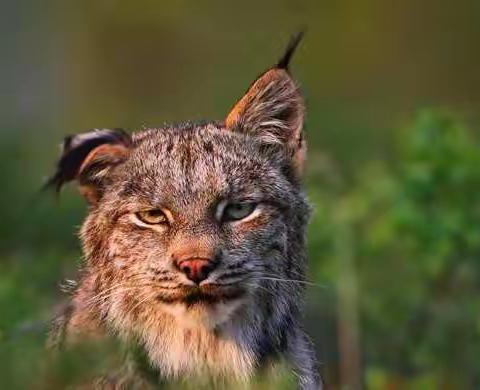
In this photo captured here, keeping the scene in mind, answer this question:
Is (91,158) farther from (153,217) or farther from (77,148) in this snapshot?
(153,217)

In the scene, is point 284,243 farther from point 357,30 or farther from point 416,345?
point 357,30

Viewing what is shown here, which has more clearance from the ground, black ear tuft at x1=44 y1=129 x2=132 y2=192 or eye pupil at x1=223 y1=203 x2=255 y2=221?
black ear tuft at x1=44 y1=129 x2=132 y2=192

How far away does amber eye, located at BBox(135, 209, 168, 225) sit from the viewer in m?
7.45

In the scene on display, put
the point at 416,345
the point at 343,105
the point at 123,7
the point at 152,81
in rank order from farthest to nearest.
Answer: the point at 123,7 < the point at 152,81 < the point at 343,105 < the point at 416,345

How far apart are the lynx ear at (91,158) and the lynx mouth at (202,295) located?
2.25 ft

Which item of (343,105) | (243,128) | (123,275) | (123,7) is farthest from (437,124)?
(123,7)

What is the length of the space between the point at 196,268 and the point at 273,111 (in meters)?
1.18

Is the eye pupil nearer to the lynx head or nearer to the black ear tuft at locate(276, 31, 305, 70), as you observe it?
the lynx head

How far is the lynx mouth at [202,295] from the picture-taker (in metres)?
7.16

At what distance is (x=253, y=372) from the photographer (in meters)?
7.48

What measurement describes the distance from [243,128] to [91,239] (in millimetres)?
758

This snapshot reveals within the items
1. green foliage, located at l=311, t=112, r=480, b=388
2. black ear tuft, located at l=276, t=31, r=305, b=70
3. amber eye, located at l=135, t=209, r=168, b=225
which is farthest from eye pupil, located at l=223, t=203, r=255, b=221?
green foliage, located at l=311, t=112, r=480, b=388

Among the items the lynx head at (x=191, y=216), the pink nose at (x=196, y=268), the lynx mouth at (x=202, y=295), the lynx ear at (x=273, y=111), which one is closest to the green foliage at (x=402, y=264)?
the lynx ear at (x=273, y=111)

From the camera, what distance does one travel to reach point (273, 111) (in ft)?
26.6
